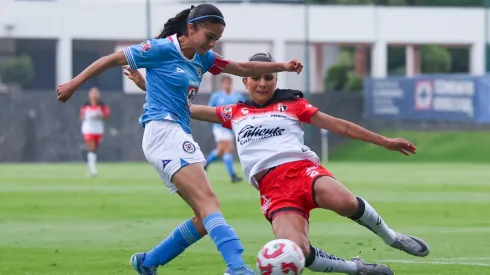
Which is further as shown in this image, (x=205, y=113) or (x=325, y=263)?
(x=205, y=113)

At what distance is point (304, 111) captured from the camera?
9445mm

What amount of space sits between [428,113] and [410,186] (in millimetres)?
15659

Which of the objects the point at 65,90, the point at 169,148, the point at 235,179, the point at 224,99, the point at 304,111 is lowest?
the point at 235,179

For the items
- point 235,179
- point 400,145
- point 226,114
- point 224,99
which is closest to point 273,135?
point 226,114

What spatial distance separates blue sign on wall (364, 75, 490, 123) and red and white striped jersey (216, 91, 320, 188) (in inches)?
1117

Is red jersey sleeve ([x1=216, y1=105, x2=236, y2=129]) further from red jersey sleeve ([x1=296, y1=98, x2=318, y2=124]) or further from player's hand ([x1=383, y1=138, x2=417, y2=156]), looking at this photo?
player's hand ([x1=383, y1=138, x2=417, y2=156])

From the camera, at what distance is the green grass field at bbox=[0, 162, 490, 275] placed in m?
11.1

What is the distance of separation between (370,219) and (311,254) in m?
0.57

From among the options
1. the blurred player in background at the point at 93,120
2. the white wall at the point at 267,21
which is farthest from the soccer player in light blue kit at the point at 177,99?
the white wall at the point at 267,21

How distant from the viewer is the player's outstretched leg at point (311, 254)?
29.3 ft

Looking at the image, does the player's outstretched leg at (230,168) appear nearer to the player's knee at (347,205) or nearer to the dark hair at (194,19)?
the dark hair at (194,19)

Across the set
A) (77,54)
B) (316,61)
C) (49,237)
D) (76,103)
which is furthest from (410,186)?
Result: (316,61)

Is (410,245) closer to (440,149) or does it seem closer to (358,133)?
(358,133)

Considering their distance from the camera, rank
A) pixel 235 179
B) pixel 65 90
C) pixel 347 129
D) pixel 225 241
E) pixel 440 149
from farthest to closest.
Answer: pixel 440 149, pixel 235 179, pixel 347 129, pixel 65 90, pixel 225 241
